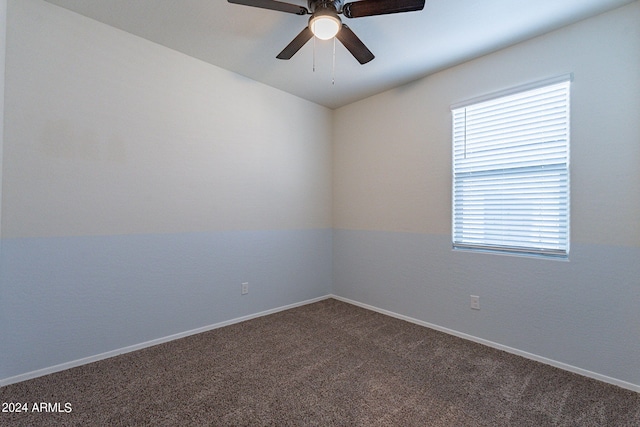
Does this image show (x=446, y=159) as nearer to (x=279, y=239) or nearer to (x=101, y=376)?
(x=279, y=239)

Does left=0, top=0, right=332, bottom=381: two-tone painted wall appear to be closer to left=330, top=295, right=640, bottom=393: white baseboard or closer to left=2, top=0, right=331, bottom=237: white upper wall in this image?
left=2, top=0, right=331, bottom=237: white upper wall

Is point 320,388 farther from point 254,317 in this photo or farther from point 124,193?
point 124,193

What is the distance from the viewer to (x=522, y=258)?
2.32m

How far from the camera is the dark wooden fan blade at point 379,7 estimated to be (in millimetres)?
1579

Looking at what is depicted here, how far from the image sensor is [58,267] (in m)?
2.02

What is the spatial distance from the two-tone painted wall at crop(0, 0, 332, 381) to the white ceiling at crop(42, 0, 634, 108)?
22 cm

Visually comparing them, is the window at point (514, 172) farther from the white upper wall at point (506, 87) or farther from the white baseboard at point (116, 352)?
the white baseboard at point (116, 352)

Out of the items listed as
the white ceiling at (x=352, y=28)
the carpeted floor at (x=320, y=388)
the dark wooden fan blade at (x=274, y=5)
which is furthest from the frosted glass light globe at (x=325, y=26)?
the carpeted floor at (x=320, y=388)

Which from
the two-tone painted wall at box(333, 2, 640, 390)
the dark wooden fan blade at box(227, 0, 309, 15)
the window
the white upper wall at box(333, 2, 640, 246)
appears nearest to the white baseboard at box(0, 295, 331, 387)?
the two-tone painted wall at box(333, 2, 640, 390)

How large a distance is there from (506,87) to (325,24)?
5.56 feet

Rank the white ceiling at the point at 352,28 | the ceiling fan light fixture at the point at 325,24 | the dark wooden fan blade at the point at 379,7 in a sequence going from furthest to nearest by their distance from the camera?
the white ceiling at the point at 352,28 → the ceiling fan light fixture at the point at 325,24 → the dark wooden fan blade at the point at 379,7

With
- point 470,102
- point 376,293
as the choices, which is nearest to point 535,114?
point 470,102

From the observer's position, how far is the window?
85.1 inches

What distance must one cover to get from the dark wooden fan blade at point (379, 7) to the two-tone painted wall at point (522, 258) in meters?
1.34
